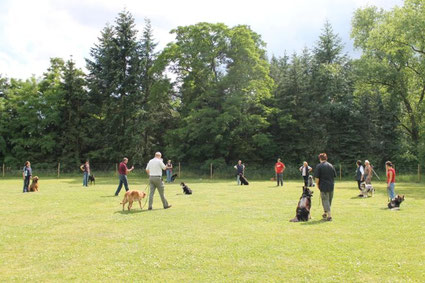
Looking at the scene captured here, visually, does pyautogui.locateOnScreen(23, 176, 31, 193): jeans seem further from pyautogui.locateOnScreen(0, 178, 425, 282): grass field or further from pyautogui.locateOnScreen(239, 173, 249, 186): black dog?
pyautogui.locateOnScreen(239, 173, 249, 186): black dog

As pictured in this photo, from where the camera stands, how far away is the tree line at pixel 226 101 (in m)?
33.9

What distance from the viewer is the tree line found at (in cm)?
3388

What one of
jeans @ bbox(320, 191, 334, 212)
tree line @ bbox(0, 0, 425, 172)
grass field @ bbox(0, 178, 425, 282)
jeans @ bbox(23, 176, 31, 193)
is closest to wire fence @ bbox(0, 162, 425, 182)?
tree line @ bbox(0, 0, 425, 172)

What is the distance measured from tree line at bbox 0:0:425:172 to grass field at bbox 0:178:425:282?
23.4 meters

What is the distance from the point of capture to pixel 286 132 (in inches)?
1521

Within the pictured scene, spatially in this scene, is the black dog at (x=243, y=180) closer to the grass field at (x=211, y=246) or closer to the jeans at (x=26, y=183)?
the grass field at (x=211, y=246)

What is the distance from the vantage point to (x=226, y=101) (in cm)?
3394

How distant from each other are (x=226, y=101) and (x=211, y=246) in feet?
91.8

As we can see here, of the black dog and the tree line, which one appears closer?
the black dog

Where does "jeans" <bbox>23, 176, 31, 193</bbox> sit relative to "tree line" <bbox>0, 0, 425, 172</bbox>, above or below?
below

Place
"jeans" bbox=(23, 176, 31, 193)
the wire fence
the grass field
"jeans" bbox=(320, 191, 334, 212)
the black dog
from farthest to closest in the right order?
the wire fence < the black dog < "jeans" bbox=(23, 176, 31, 193) < "jeans" bbox=(320, 191, 334, 212) < the grass field

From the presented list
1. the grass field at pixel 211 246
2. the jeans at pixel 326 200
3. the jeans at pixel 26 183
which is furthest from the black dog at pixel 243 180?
the jeans at pixel 326 200

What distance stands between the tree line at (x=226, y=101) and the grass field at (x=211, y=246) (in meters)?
23.4

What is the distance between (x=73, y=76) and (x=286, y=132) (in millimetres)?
27619
